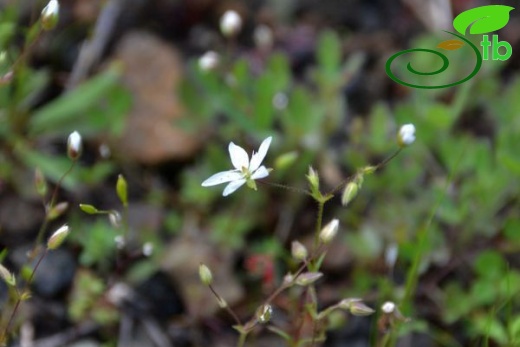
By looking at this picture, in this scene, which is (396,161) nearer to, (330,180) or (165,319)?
(330,180)

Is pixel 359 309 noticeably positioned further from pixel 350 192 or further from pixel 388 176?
pixel 388 176

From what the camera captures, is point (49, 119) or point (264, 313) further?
point (49, 119)

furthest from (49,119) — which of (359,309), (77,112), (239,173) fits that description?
(359,309)

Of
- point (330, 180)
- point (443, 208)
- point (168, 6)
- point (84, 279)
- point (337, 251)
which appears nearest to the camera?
point (84, 279)

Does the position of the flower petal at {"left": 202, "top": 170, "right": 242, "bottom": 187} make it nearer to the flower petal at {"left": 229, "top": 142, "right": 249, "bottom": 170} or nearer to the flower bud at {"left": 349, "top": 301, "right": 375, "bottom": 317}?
the flower petal at {"left": 229, "top": 142, "right": 249, "bottom": 170}

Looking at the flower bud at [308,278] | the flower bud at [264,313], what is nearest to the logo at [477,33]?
the flower bud at [308,278]

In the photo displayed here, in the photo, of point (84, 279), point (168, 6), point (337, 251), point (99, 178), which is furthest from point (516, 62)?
point (84, 279)

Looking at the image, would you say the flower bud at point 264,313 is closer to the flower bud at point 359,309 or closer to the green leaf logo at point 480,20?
the flower bud at point 359,309
